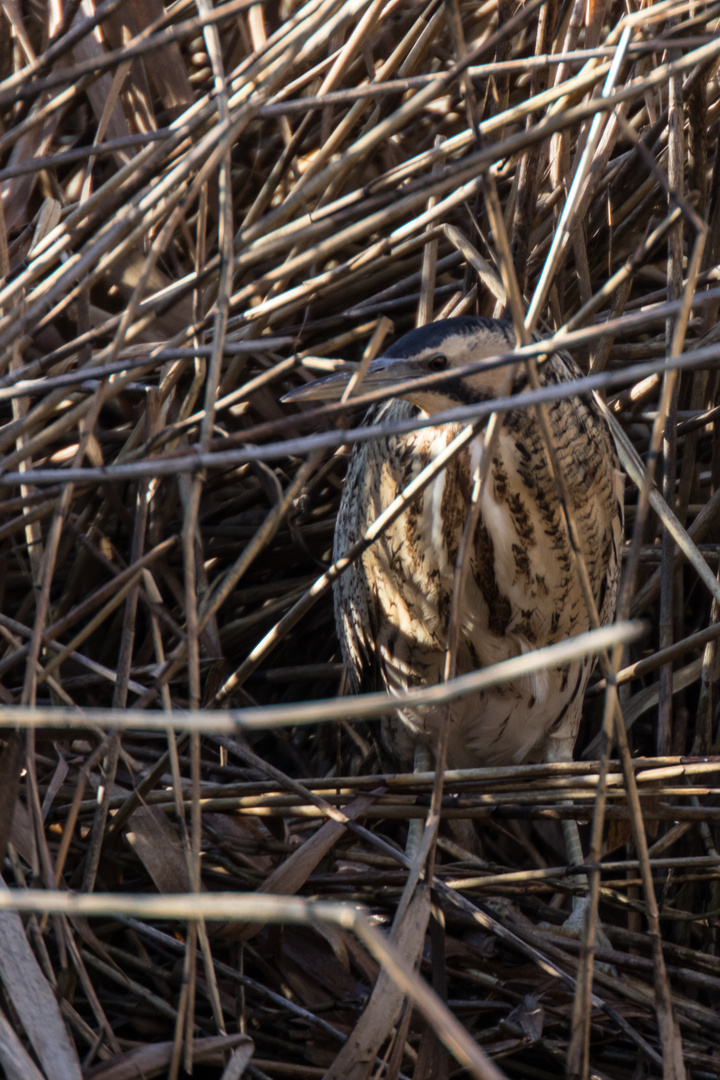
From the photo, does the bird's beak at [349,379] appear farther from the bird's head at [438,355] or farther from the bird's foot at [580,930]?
the bird's foot at [580,930]

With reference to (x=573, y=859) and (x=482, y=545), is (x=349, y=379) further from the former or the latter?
(x=573, y=859)

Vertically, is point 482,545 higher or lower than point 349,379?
lower

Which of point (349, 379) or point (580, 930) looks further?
point (580, 930)

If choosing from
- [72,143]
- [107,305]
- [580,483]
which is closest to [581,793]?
[580,483]

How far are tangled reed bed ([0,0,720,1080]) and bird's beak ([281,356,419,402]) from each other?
0.05 meters

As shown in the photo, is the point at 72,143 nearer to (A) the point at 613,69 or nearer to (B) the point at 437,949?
(A) the point at 613,69

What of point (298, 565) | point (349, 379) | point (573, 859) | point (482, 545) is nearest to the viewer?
point (349, 379)

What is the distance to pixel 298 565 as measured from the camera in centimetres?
212

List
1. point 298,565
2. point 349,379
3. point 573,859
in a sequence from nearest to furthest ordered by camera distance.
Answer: point 349,379
point 573,859
point 298,565

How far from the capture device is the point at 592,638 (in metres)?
0.50

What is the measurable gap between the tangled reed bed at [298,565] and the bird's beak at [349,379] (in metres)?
0.05

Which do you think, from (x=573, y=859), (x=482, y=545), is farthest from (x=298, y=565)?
(x=573, y=859)

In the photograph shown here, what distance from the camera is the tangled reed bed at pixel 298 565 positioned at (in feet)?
3.08

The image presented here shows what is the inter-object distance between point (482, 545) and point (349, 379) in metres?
0.37
